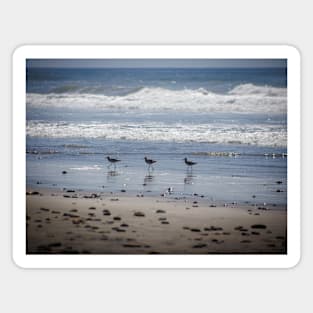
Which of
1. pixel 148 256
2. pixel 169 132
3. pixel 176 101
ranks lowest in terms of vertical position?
pixel 148 256

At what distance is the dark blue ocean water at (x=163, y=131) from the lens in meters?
5.41

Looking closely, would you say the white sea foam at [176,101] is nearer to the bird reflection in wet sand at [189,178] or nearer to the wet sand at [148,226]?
the bird reflection in wet sand at [189,178]

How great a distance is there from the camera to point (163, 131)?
549 centimetres

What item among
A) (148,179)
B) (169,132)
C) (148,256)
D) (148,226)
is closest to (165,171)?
(148,179)

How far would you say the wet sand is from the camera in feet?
17.4

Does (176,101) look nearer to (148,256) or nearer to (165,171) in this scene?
(165,171)

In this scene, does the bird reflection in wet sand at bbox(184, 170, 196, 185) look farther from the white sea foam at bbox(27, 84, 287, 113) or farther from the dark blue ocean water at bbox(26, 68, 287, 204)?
the white sea foam at bbox(27, 84, 287, 113)

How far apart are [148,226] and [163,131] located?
2.31 feet

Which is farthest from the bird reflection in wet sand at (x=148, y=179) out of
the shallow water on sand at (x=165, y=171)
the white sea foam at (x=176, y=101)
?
the white sea foam at (x=176, y=101)

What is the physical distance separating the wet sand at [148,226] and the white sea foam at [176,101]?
649mm
